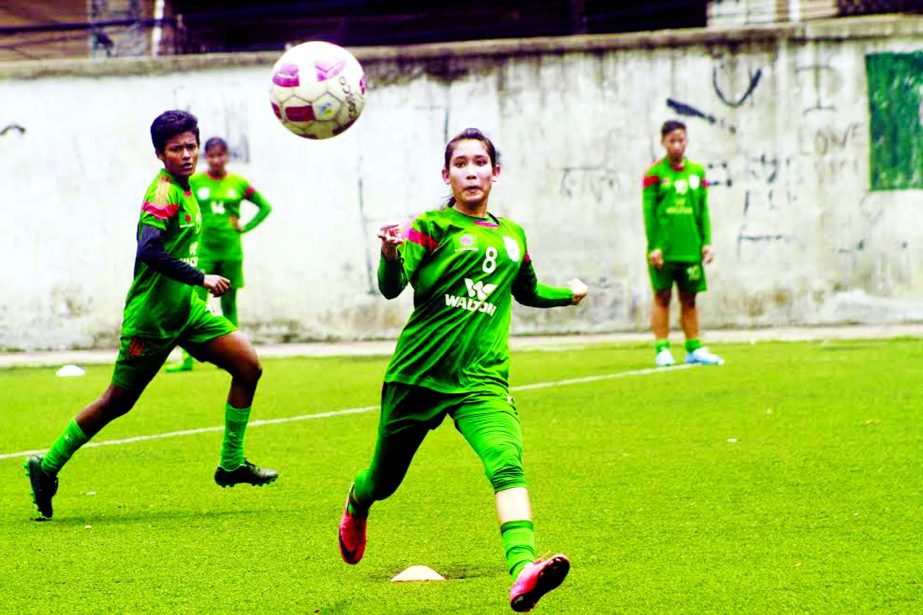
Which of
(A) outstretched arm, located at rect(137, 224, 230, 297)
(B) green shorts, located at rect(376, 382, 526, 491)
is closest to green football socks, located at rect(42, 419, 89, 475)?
(A) outstretched arm, located at rect(137, 224, 230, 297)

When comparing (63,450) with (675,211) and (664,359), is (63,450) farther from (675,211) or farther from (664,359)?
(675,211)

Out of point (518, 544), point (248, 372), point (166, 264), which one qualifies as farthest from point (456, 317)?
point (248, 372)

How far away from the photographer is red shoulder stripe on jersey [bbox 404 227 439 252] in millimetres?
5762

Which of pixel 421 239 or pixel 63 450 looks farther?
pixel 63 450

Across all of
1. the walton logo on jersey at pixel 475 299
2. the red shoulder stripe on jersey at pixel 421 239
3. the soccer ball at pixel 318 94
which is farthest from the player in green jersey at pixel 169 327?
the walton logo on jersey at pixel 475 299

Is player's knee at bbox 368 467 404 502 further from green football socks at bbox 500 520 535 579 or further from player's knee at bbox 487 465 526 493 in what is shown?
green football socks at bbox 500 520 535 579

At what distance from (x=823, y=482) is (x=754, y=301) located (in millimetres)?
9903

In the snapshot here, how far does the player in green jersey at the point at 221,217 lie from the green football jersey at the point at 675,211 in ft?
12.6

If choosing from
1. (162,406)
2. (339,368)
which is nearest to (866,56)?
(339,368)

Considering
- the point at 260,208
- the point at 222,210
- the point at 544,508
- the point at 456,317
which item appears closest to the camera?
the point at 456,317

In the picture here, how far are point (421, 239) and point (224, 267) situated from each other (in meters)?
9.67

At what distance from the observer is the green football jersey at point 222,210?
49.1 feet

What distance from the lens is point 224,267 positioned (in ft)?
49.8

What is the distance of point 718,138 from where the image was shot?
1742 cm
